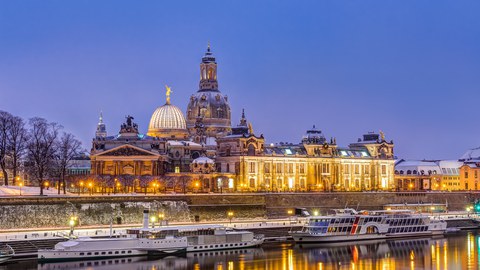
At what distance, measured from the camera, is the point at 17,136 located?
424 feet

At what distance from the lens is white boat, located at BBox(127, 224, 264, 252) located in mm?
89938

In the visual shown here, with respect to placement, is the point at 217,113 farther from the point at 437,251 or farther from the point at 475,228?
the point at 437,251

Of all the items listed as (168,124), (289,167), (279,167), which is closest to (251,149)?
(279,167)

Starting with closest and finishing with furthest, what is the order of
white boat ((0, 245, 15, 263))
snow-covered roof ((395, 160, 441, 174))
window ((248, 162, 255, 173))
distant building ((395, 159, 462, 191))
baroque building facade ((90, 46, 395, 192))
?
white boat ((0, 245, 15, 263)) < baroque building facade ((90, 46, 395, 192)) < window ((248, 162, 255, 173)) < distant building ((395, 159, 462, 191)) < snow-covered roof ((395, 160, 441, 174))

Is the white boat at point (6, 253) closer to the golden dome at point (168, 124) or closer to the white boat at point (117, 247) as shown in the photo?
the white boat at point (117, 247)

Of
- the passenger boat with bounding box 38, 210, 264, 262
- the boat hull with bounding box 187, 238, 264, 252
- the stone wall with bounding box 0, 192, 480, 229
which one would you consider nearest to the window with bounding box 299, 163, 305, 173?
the stone wall with bounding box 0, 192, 480, 229

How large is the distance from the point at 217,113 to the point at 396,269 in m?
113

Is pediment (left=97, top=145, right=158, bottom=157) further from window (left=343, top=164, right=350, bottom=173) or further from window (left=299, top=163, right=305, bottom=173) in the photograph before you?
window (left=343, top=164, right=350, bottom=173)

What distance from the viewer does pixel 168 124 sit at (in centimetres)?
17912

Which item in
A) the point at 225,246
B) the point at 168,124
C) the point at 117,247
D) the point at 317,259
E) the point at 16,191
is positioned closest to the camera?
the point at 317,259

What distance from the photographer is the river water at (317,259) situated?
260ft

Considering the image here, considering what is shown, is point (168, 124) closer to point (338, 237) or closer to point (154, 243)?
point (338, 237)

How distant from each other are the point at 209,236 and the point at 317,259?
1239cm

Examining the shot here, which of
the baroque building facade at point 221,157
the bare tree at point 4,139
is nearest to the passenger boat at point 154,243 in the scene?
the bare tree at point 4,139
